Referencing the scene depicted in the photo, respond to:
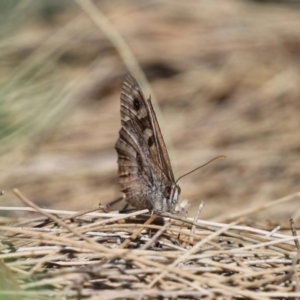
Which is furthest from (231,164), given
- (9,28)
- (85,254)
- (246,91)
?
(9,28)

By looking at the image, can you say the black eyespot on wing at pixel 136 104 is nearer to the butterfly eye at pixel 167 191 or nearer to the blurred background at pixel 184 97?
the butterfly eye at pixel 167 191

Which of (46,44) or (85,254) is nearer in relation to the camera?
(85,254)

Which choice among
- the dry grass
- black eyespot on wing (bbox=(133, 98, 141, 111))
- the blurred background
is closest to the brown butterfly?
black eyespot on wing (bbox=(133, 98, 141, 111))

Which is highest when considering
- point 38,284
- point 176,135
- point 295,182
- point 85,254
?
point 176,135

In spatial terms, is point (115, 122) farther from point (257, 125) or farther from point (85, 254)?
point (85, 254)

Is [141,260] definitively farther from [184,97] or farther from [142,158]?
[184,97]

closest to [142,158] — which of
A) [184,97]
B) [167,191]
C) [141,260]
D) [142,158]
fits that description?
[142,158]

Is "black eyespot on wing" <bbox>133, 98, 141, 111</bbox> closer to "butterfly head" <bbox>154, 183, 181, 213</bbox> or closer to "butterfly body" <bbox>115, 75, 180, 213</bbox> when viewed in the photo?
"butterfly body" <bbox>115, 75, 180, 213</bbox>
